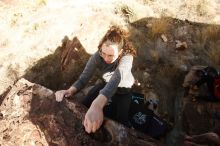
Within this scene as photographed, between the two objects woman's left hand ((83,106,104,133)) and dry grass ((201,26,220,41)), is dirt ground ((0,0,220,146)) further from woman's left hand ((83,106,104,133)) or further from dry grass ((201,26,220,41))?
woman's left hand ((83,106,104,133))

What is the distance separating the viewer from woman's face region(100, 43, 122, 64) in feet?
11.9

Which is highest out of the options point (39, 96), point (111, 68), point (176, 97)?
point (111, 68)

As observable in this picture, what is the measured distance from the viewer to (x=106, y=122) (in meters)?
3.54

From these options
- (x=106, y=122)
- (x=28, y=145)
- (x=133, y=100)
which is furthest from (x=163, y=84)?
(x=28, y=145)

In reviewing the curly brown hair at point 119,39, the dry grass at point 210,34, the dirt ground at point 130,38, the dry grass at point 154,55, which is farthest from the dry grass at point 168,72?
the curly brown hair at point 119,39

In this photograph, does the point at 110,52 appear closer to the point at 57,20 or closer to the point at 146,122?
the point at 146,122

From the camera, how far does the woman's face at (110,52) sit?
142 inches

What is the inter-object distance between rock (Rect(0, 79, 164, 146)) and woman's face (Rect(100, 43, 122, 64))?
0.67 m

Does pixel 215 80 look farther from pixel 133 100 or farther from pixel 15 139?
pixel 15 139

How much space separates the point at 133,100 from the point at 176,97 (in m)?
1.59

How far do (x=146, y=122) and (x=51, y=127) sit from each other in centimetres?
132

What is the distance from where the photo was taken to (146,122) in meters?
4.18

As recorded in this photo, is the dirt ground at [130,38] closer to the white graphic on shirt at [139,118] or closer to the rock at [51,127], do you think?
the white graphic on shirt at [139,118]

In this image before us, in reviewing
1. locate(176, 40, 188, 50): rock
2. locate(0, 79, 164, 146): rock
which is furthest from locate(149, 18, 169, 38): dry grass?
locate(0, 79, 164, 146): rock
